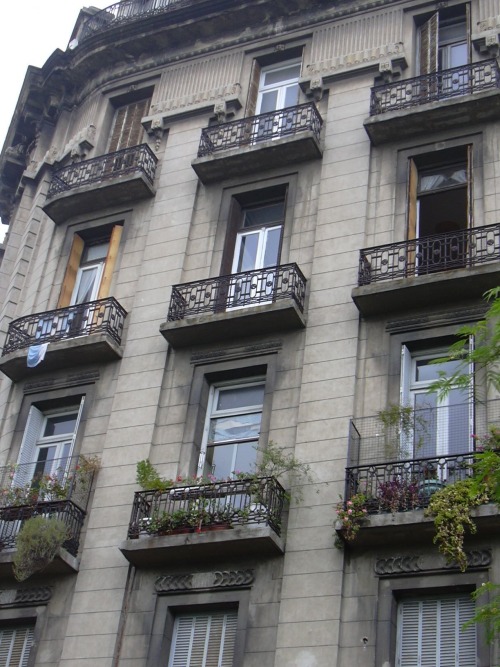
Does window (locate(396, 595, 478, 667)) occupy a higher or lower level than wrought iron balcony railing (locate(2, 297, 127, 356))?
lower

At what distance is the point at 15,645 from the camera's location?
774 inches

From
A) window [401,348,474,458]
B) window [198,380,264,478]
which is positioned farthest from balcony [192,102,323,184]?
window [401,348,474,458]

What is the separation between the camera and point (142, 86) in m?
27.7

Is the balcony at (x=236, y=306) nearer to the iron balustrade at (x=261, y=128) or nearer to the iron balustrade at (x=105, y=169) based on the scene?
the iron balustrade at (x=261, y=128)

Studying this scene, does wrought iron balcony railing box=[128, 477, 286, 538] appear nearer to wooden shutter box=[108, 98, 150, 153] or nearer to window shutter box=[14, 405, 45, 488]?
window shutter box=[14, 405, 45, 488]

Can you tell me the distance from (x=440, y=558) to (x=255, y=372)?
5.56 metres

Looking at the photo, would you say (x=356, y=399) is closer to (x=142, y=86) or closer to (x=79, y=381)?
(x=79, y=381)

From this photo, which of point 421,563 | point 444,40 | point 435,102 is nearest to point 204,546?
point 421,563

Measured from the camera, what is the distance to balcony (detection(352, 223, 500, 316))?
19.7 meters

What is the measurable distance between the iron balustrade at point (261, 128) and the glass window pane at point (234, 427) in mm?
6409

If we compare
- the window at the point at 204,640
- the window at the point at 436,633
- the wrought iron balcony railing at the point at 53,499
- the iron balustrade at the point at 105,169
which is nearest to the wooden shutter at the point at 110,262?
the iron balustrade at the point at 105,169

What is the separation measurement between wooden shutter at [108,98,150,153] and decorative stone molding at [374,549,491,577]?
512 inches

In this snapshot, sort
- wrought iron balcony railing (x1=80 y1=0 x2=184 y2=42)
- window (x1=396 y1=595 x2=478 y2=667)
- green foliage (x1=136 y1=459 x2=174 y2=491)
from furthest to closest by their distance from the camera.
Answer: wrought iron balcony railing (x1=80 y1=0 x2=184 y2=42)
green foliage (x1=136 y1=459 x2=174 y2=491)
window (x1=396 y1=595 x2=478 y2=667)

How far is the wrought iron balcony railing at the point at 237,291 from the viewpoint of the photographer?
21.4 meters
